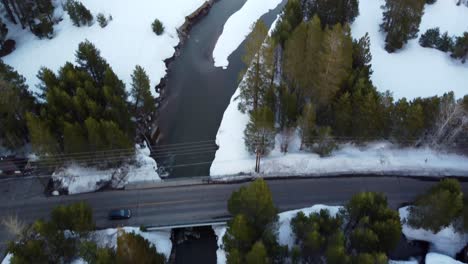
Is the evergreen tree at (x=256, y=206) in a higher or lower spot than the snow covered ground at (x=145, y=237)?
higher

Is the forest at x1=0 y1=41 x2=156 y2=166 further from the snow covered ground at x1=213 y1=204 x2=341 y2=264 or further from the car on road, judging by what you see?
the snow covered ground at x1=213 y1=204 x2=341 y2=264

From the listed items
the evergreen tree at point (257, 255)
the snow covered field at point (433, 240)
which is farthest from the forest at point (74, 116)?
the evergreen tree at point (257, 255)

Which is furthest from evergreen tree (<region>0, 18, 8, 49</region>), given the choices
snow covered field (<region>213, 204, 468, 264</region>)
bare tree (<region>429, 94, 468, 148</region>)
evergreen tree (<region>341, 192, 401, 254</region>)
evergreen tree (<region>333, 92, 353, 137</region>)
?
bare tree (<region>429, 94, 468, 148</region>)

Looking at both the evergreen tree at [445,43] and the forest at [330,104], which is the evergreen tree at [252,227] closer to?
the forest at [330,104]

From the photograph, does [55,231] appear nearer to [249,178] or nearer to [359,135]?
[249,178]

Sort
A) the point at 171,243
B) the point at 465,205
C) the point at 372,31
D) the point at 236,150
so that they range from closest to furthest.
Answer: the point at 465,205 → the point at 171,243 → the point at 236,150 → the point at 372,31

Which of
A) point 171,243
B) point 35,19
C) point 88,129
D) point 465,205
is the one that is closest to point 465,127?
point 465,205
